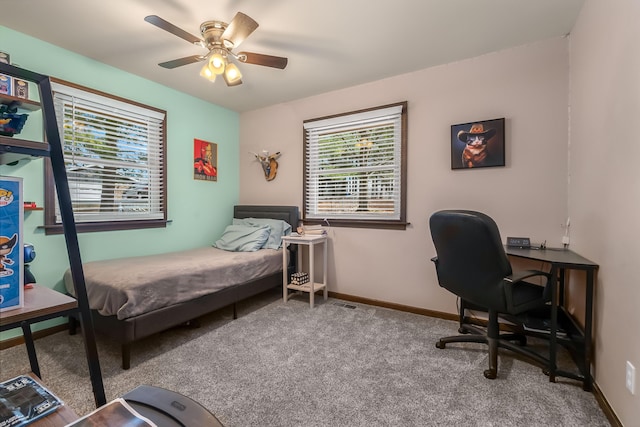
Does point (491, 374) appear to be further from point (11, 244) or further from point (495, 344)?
point (11, 244)

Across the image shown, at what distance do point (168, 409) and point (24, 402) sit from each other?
44cm

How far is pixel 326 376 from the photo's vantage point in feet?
6.36

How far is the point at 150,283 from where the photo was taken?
7.02 ft

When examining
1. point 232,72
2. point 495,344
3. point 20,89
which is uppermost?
point 232,72

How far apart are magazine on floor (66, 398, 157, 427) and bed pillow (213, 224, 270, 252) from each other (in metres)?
2.67

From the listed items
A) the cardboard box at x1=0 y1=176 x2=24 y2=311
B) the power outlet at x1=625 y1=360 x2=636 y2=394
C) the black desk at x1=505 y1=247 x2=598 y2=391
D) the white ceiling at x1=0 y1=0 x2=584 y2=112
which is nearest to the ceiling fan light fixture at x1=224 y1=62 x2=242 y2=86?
the white ceiling at x1=0 y1=0 x2=584 y2=112

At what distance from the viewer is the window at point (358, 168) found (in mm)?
3175

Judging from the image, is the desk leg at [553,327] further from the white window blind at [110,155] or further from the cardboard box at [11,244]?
the white window blind at [110,155]

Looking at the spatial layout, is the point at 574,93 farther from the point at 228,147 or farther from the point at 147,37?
the point at 228,147

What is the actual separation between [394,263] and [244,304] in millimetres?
1735

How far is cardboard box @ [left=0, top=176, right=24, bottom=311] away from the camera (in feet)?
2.30

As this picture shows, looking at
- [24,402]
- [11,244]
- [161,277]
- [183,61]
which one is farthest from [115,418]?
[183,61]

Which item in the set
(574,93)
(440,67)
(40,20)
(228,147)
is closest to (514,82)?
(574,93)

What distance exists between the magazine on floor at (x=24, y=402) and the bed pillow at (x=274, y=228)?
2.63 metres
